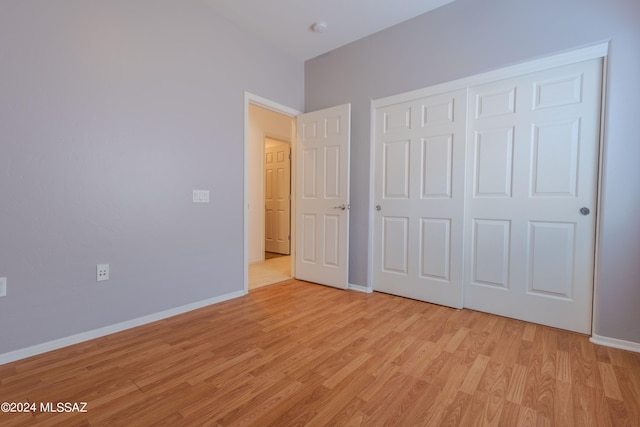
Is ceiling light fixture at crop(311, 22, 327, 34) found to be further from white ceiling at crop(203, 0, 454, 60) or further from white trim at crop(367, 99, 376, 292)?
white trim at crop(367, 99, 376, 292)

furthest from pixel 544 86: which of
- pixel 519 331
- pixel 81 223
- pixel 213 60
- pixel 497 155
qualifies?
pixel 81 223

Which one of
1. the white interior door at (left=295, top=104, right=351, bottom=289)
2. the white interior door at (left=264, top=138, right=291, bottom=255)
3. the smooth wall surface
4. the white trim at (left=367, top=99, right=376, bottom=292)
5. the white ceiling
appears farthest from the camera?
the white interior door at (left=264, top=138, right=291, bottom=255)

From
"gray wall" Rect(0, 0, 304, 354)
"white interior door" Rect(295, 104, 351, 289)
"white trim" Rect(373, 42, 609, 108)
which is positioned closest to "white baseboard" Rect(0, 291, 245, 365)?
"gray wall" Rect(0, 0, 304, 354)

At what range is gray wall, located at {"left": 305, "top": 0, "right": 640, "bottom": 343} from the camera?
5.98ft

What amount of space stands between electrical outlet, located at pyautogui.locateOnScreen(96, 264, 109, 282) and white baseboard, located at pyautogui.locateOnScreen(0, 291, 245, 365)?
1.15 ft

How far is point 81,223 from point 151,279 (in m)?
0.63

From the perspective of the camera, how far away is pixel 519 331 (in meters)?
2.10

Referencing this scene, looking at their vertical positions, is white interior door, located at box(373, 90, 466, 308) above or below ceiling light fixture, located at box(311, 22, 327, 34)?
below

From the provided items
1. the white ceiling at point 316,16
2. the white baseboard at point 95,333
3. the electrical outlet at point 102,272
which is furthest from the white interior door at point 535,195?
the electrical outlet at point 102,272

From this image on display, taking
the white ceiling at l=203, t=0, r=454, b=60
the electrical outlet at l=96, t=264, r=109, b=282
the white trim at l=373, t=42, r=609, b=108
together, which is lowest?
the electrical outlet at l=96, t=264, r=109, b=282

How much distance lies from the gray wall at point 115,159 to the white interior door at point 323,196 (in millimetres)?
805

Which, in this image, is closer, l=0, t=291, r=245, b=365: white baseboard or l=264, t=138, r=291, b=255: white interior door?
l=0, t=291, r=245, b=365: white baseboard

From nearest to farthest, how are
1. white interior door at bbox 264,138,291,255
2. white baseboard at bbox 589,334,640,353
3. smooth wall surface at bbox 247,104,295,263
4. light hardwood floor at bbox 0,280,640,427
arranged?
light hardwood floor at bbox 0,280,640,427 → white baseboard at bbox 589,334,640,353 → smooth wall surface at bbox 247,104,295,263 → white interior door at bbox 264,138,291,255

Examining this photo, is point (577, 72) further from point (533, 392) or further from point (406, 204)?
point (533, 392)
